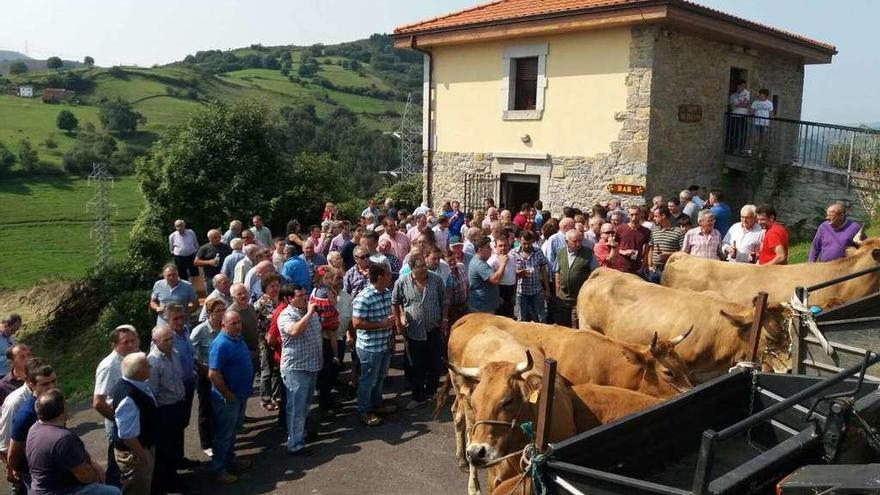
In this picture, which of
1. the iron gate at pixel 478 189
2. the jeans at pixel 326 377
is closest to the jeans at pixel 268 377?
the jeans at pixel 326 377

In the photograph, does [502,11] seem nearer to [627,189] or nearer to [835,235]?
[627,189]

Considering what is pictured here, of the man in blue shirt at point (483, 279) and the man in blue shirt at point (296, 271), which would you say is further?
the man in blue shirt at point (296, 271)

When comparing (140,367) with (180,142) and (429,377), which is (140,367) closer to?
(429,377)

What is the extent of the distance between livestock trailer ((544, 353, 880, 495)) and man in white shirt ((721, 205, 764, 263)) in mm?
5386

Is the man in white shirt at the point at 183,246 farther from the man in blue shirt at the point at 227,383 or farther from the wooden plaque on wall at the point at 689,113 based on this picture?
the wooden plaque on wall at the point at 689,113

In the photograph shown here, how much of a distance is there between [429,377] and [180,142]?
1489cm

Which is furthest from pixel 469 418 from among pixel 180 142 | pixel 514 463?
pixel 180 142

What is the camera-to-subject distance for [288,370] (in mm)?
6602

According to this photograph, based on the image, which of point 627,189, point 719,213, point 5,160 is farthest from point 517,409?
point 5,160

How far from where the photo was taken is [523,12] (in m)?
14.5

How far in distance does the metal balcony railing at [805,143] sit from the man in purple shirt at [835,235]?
246 inches

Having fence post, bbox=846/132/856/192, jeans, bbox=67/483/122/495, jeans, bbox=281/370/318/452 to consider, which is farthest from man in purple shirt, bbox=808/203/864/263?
jeans, bbox=67/483/122/495

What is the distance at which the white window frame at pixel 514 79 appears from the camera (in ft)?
47.6

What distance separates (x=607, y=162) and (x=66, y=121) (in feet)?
212
